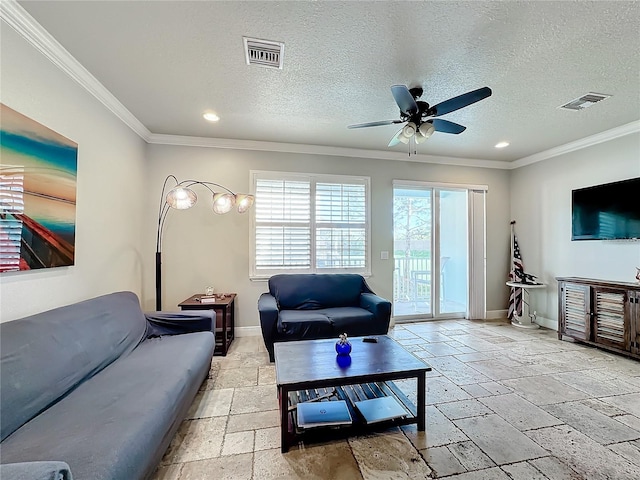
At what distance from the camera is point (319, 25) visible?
1.95 metres

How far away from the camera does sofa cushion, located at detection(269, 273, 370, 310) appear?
385 cm

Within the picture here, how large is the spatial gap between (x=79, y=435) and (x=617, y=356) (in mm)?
4924

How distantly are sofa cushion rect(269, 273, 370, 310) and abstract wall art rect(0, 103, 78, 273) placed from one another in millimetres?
2176

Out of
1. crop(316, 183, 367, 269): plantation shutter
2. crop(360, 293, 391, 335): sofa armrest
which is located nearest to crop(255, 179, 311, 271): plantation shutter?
crop(316, 183, 367, 269): plantation shutter

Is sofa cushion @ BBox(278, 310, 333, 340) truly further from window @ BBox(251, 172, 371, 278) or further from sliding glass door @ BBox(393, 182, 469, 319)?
sliding glass door @ BBox(393, 182, 469, 319)

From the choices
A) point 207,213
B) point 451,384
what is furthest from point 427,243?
point 207,213

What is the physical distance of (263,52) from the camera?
87.7 inches

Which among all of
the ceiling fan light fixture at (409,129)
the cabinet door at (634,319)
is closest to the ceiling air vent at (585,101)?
the ceiling fan light fixture at (409,129)

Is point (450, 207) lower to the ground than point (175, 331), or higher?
higher

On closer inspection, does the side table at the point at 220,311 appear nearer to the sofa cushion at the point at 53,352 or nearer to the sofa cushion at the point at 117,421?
the sofa cushion at the point at 53,352

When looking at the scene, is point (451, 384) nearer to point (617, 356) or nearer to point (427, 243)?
point (617, 356)

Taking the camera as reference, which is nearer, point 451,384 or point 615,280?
point 451,384

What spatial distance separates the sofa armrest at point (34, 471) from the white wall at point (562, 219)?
5278mm

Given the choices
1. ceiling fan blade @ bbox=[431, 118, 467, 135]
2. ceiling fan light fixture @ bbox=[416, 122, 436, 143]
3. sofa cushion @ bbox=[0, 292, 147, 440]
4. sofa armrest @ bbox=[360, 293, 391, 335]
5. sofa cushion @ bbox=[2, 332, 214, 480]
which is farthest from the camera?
sofa armrest @ bbox=[360, 293, 391, 335]
